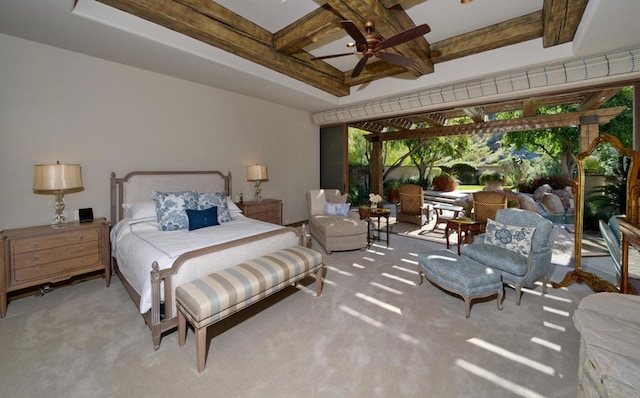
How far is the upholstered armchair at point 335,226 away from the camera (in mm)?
4371

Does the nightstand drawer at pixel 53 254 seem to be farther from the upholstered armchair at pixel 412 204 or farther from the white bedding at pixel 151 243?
the upholstered armchair at pixel 412 204

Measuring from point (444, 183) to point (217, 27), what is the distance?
33.4ft

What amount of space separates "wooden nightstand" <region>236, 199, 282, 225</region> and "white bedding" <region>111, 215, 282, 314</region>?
108cm

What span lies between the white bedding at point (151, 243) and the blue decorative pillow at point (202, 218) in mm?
92

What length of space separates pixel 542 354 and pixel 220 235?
10.2 feet

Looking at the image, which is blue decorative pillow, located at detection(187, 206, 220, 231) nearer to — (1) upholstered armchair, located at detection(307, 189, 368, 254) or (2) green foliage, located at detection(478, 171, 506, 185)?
(1) upholstered armchair, located at detection(307, 189, 368, 254)

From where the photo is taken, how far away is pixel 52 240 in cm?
279

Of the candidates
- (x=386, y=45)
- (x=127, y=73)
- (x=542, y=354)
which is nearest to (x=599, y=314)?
(x=542, y=354)

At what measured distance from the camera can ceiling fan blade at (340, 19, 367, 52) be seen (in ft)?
7.75

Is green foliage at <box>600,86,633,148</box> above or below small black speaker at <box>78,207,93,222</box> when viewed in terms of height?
above

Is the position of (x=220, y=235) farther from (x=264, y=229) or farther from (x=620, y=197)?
(x=620, y=197)

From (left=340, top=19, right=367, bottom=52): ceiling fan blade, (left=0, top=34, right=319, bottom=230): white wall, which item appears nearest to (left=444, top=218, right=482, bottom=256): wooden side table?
(left=340, top=19, right=367, bottom=52): ceiling fan blade

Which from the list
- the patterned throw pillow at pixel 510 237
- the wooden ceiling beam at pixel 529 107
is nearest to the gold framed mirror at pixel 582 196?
the patterned throw pillow at pixel 510 237

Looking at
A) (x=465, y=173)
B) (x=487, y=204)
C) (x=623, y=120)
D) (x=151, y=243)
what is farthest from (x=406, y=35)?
(x=465, y=173)
